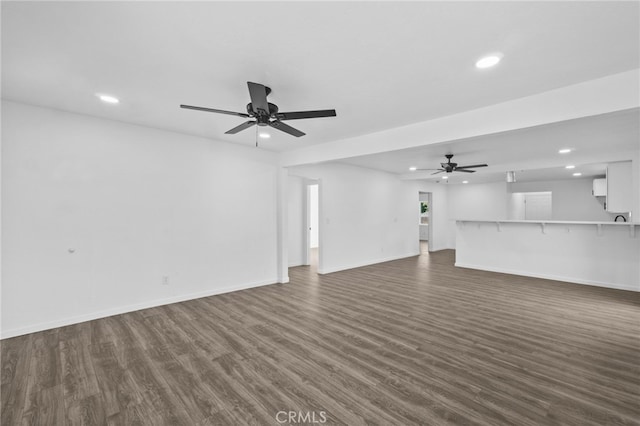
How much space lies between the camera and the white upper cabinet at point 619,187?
5367 mm

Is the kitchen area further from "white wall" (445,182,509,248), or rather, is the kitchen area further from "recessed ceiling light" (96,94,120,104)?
"recessed ceiling light" (96,94,120,104)

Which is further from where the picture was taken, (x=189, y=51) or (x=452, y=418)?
(x=189, y=51)

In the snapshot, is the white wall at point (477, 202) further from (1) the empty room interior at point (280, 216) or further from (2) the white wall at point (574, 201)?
(1) the empty room interior at point (280, 216)

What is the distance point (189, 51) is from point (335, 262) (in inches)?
206

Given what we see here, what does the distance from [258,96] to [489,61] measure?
189cm

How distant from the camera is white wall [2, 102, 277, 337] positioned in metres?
3.20

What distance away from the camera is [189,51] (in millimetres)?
2107

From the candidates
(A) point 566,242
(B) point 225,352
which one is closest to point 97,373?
(B) point 225,352

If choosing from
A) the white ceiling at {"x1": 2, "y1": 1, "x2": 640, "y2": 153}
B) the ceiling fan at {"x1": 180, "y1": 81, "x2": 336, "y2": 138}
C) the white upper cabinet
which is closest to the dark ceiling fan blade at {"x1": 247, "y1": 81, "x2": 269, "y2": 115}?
the ceiling fan at {"x1": 180, "y1": 81, "x2": 336, "y2": 138}

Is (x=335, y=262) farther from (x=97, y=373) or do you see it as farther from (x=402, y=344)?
(x=97, y=373)

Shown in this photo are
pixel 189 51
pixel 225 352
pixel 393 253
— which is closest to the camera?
pixel 189 51

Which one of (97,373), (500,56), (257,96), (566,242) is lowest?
(97,373)

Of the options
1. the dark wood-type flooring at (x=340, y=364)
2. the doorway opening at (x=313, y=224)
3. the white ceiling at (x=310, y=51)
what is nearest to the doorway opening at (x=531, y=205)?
the dark wood-type flooring at (x=340, y=364)
